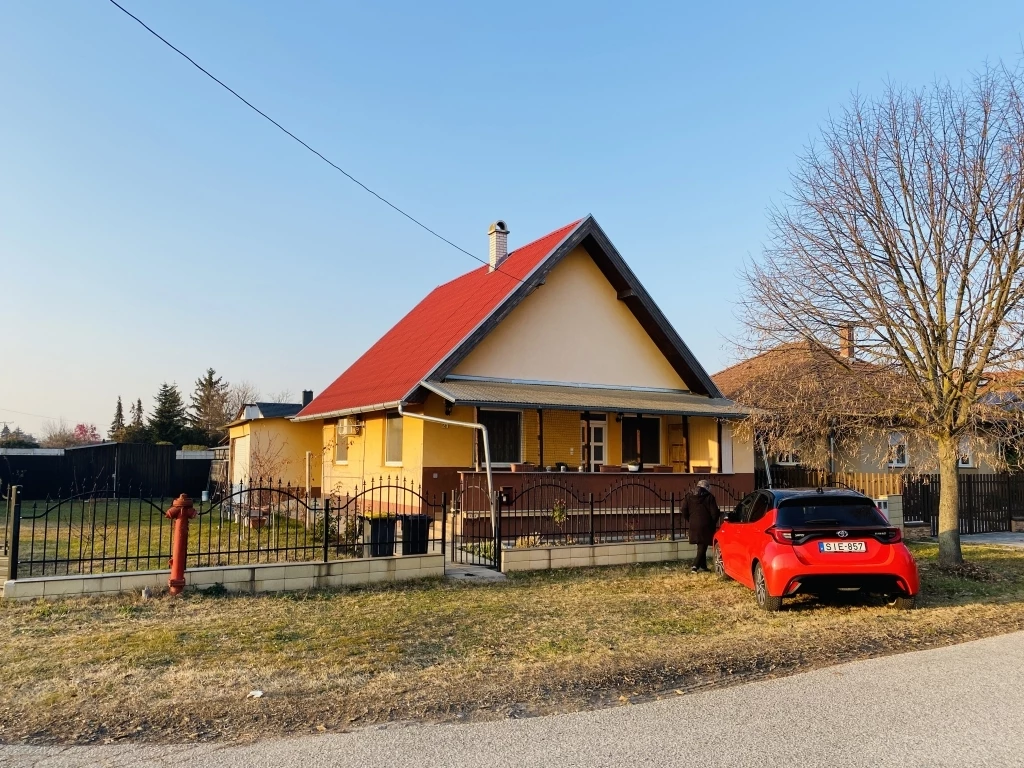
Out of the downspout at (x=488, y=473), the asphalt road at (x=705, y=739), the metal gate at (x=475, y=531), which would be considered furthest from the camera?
the downspout at (x=488, y=473)

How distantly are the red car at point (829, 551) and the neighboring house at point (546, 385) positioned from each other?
6736mm

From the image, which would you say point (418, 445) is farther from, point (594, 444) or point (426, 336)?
point (594, 444)

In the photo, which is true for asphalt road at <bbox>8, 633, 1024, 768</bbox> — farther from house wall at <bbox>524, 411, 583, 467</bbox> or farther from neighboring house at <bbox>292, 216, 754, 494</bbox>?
house wall at <bbox>524, 411, 583, 467</bbox>

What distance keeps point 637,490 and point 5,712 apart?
11.9 m

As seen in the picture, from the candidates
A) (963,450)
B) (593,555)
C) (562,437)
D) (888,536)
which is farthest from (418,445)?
(963,450)

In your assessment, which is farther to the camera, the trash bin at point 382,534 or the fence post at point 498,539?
the fence post at point 498,539

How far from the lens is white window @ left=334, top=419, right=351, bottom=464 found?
67.5 feet

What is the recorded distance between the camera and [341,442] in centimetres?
2133

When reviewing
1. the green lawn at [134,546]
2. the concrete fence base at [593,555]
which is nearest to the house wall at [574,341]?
the green lawn at [134,546]

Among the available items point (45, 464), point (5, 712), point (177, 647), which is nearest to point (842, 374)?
point (177, 647)

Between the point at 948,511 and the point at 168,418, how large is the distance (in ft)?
147

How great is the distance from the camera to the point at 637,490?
15.6 meters

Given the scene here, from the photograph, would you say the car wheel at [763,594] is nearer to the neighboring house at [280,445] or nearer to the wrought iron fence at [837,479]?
the wrought iron fence at [837,479]

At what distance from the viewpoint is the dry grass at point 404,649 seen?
5516 mm
